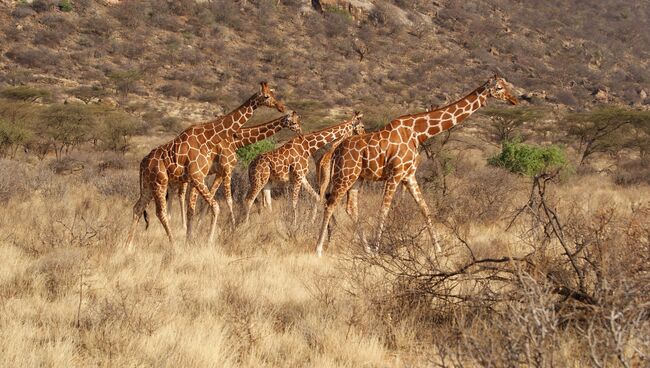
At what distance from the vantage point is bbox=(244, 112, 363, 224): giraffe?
1037 centimetres

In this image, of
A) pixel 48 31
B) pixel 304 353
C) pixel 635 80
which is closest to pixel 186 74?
pixel 48 31

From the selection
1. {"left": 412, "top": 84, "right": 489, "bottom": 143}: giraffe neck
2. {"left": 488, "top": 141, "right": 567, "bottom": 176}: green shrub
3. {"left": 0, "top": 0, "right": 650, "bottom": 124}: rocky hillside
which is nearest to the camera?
{"left": 412, "top": 84, "right": 489, "bottom": 143}: giraffe neck

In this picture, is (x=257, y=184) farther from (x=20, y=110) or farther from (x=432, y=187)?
(x=20, y=110)

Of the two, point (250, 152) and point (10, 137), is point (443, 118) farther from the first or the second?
point (10, 137)

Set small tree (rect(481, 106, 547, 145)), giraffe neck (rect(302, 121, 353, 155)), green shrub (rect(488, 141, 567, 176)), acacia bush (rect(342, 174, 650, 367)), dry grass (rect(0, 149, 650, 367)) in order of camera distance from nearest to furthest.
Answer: acacia bush (rect(342, 174, 650, 367)) → dry grass (rect(0, 149, 650, 367)) → giraffe neck (rect(302, 121, 353, 155)) → green shrub (rect(488, 141, 567, 176)) → small tree (rect(481, 106, 547, 145))

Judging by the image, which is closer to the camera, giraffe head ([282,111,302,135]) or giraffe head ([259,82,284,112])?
giraffe head ([259,82,284,112])

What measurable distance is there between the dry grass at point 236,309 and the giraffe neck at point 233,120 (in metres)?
1.52

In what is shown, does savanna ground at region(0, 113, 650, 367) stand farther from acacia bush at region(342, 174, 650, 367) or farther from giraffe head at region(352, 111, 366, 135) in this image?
giraffe head at region(352, 111, 366, 135)

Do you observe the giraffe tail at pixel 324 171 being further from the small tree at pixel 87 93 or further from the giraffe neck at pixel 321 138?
the small tree at pixel 87 93

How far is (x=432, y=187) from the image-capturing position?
12.8 meters

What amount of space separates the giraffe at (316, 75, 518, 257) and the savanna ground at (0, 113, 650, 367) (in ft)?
2.64

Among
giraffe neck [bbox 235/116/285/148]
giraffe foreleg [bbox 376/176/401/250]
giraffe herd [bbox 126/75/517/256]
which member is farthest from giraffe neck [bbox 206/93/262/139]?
giraffe foreleg [bbox 376/176/401/250]

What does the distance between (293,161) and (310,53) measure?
48.6 metres

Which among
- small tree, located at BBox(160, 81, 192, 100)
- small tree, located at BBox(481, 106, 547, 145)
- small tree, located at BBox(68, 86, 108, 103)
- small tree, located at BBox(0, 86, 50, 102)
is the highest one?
small tree, located at BBox(481, 106, 547, 145)
